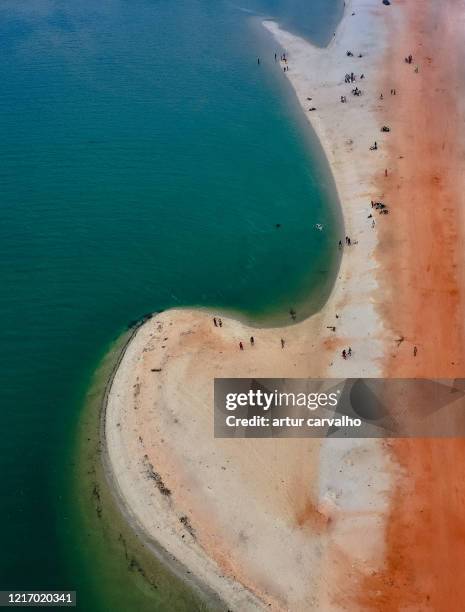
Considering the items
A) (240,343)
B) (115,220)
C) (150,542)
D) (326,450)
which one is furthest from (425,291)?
(115,220)

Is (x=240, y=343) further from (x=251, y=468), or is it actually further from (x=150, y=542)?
(x=150, y=542)

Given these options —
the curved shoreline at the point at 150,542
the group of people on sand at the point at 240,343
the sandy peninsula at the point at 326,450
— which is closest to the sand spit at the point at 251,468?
the sandy peninsula at the point at 326,450

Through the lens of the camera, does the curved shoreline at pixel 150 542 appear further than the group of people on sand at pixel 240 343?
No

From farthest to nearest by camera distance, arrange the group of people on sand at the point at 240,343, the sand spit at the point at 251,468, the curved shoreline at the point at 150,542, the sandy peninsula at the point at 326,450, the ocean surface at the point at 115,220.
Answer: the group of people on sand at the point at 240,343 → the ocean surface at the point at 115,220 → the sand spit at the point at 251,468 → the sandy peninsula at the point at 326,450 → the curved shoreline at the point at 150,542

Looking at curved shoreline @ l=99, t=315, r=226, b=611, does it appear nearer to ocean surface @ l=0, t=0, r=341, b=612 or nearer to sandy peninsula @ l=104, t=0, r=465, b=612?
sandy peninsula @ l=104, t=0, r=465, b=612

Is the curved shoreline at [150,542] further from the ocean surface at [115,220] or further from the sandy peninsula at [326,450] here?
the ocean surface at [115,220]

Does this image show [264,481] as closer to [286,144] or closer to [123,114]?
[286,144]

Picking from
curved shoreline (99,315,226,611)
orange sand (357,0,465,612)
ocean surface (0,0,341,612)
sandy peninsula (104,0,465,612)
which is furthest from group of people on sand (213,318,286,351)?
curved shoreline (99,315,226,611)
